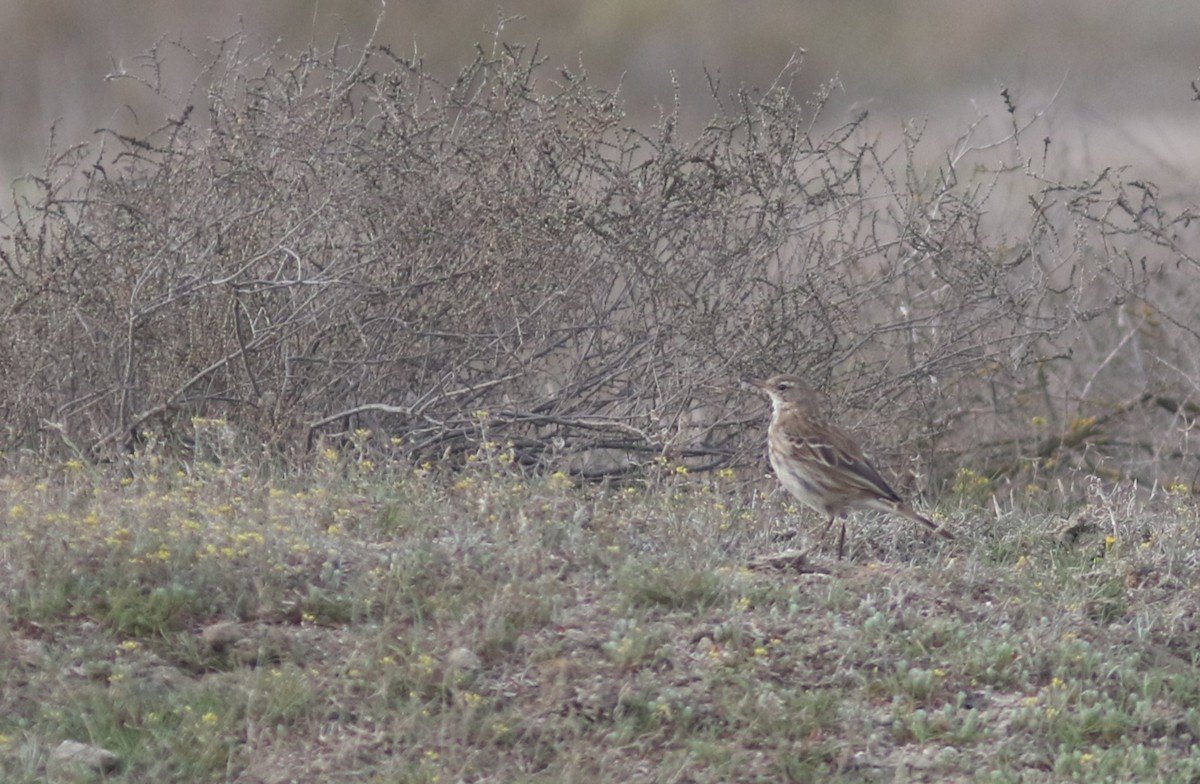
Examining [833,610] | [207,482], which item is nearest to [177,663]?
[207,482]

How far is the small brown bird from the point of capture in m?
7.44

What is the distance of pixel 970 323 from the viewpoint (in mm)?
9578

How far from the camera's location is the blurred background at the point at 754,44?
20875 millimetres

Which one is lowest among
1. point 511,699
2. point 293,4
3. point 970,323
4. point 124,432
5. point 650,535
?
point 511,699

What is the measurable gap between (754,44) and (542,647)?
22.8 metres

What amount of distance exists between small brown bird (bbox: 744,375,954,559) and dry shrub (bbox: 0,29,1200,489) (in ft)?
2.75

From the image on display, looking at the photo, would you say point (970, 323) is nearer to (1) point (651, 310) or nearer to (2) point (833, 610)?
(1) point (651, 310)

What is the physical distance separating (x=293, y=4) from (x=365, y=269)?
54.6 ft

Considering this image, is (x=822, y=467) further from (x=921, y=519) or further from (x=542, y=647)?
(x=542, y=647)

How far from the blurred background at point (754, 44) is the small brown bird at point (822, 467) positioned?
10.1 metres

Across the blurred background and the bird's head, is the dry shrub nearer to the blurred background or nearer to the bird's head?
the bird's head

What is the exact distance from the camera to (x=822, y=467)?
755cm

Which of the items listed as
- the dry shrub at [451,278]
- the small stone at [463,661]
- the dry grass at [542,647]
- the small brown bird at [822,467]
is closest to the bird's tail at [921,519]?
the small brown bird at [822,467]

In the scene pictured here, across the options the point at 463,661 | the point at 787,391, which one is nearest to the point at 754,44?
the point at 787,391
